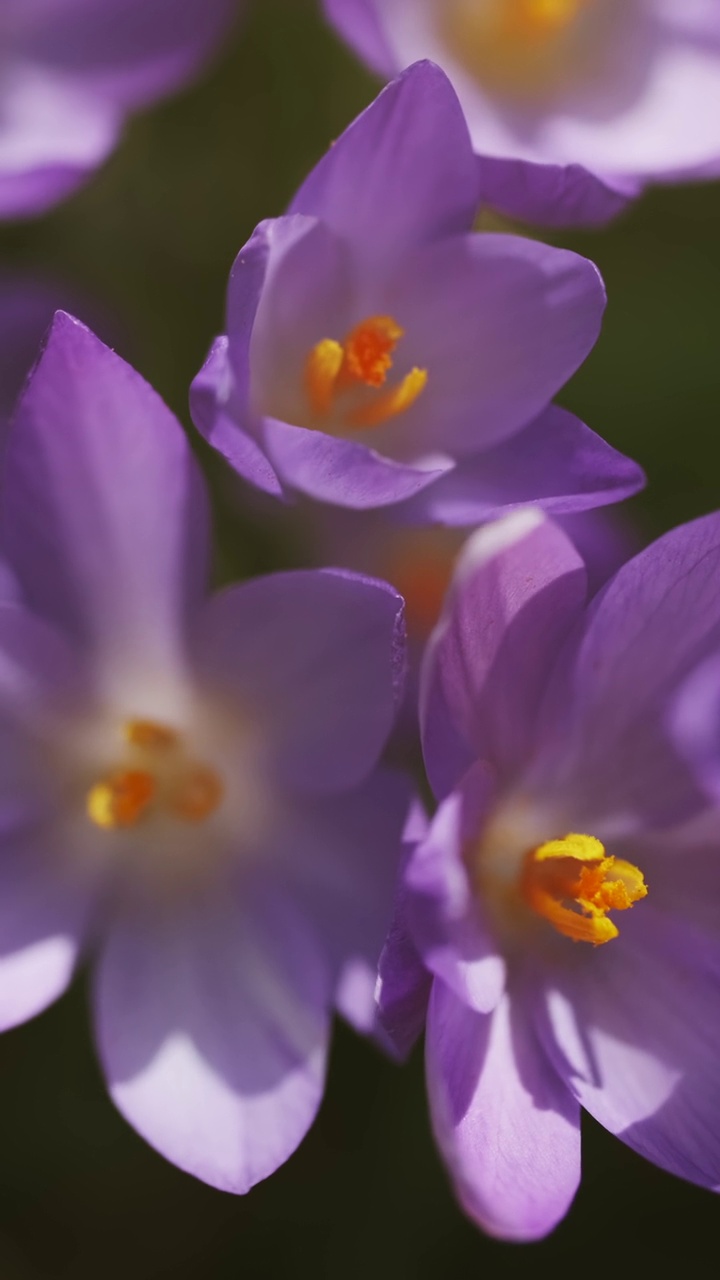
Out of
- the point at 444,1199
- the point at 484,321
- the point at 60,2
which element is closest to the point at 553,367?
the point at 484,321

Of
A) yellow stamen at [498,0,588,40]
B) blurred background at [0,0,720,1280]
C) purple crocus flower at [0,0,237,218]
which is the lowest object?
blurred background at [0,0,720,1280]

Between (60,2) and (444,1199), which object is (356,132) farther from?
(444,1199)

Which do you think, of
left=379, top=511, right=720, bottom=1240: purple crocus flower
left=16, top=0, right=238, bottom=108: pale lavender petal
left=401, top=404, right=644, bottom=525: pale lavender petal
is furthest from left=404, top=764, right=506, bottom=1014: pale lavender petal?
left=16, top=0, right=238, bottom=108: pale lavender petal

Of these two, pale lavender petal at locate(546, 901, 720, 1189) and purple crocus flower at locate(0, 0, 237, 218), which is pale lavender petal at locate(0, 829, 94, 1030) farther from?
purple crocus flower at locate(0, 0, 237, 218)

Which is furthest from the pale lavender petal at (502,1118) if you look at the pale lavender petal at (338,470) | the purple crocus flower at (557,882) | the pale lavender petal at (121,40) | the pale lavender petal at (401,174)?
the pale lavender petal at (121,40)

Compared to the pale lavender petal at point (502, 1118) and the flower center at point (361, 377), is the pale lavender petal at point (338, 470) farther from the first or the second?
the pale lavender petal at point (502, 1118)

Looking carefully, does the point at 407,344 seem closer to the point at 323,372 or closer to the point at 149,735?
the point at 323,372

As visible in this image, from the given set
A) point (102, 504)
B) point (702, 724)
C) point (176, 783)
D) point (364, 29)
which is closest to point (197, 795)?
point (176, 783)

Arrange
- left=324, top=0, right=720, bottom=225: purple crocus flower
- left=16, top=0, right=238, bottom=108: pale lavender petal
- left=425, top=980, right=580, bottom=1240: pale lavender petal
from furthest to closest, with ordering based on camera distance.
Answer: left=16, top=0, right=238, bottom=108: pale lavender petal
left=324, top=0, right=720, bottom=225: purple crocus flower
left=425, top=980, right=580, bottom=1240: pale lavender petal
